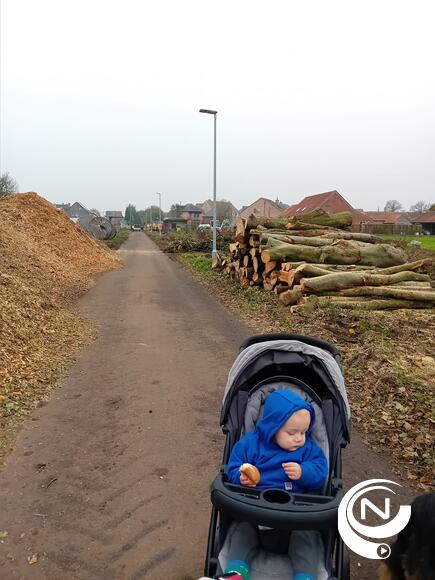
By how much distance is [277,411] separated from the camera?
279cm

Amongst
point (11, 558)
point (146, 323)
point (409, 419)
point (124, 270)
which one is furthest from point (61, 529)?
point (124, 270)

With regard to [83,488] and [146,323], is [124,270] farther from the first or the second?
[83,488]

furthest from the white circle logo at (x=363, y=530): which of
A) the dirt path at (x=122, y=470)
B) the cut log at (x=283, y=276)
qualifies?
the cut log at (x=283, y=276)

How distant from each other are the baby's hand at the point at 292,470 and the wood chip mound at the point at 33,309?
3.11 meters

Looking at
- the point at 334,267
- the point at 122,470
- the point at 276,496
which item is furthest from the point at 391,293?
the point at 276,496

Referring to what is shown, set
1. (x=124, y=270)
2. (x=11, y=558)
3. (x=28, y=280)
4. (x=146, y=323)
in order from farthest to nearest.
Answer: (x=124, y=270)
(x=28, y=280)
(x=146, y=323)
(x=11, y=558)

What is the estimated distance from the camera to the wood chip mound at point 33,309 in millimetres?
6008

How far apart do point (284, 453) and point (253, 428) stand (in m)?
0.47

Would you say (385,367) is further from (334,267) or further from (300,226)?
(300,226)

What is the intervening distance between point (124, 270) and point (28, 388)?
15.7 m

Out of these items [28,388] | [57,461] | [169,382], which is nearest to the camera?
[57,461]

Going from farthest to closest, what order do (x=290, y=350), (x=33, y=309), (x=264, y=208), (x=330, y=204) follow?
1. (x=264, y=208)
2. (x=330, y=204)
3. (x=33, y=309)
4. (x=290, y=350)

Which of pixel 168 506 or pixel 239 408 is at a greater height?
pixel 239 408

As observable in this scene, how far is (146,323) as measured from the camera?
34.0ft
